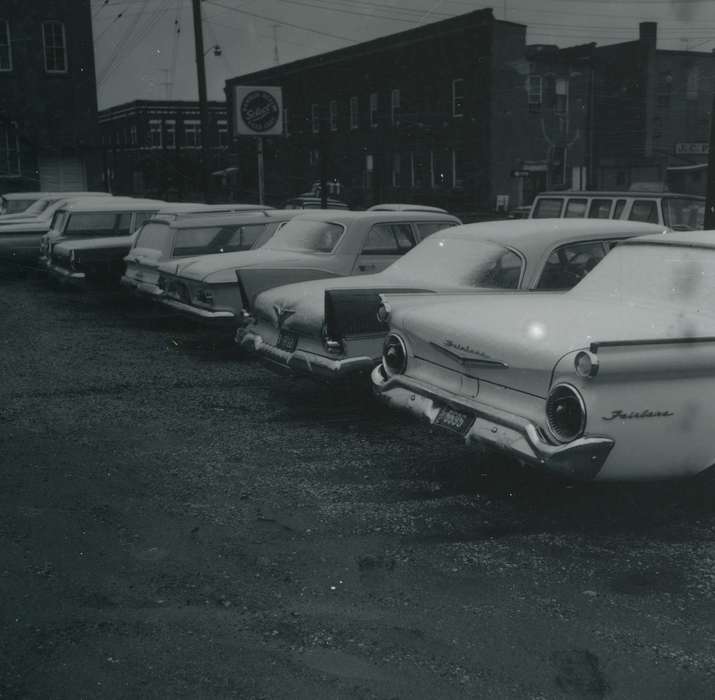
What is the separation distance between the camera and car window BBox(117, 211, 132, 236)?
16.5 m

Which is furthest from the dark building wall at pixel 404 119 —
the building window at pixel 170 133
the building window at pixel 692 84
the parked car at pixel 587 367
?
the parked car at pixel 587 367

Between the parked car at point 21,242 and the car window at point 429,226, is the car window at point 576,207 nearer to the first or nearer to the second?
the car window at point 429,226

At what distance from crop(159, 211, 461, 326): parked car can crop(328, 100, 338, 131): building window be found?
44403mm

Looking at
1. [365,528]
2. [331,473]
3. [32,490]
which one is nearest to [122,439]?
[32,490]

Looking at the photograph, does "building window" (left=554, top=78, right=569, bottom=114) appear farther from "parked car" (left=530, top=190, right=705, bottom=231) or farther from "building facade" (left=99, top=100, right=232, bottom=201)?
"parked car" (left=530, top=190, right=705, bottom=231)

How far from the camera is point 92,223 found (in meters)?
16.8

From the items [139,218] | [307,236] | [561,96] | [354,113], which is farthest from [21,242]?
[354,113]

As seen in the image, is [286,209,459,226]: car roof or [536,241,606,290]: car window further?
[286,209,459,226]: car roof

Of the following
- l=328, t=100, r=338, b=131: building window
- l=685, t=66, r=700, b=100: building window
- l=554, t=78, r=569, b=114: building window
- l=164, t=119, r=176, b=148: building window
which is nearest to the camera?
l=554, t=78, r=569, b=114: building window

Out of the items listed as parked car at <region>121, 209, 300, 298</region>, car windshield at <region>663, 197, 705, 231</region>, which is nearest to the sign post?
car windshield at <region>663, 197, 705, 231</region>

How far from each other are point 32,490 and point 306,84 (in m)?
53.5

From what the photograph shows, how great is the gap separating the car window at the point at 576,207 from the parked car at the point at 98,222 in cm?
786

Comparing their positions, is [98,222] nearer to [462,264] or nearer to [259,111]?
[259,111]

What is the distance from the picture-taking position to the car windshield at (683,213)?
17344mm
